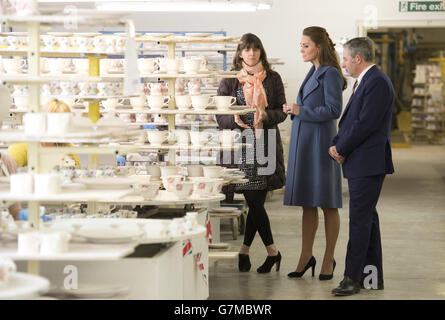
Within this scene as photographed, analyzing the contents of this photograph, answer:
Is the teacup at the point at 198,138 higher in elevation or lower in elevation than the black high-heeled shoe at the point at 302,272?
higher

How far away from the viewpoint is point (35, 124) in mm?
3795

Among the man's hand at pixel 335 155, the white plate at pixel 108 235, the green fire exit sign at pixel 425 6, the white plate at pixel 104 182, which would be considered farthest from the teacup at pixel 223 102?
the green fire exit sign at pixel 425 6

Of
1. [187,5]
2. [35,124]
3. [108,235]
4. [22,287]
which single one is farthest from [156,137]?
[22,287]

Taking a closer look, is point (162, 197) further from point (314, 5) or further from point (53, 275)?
point (314, 5)

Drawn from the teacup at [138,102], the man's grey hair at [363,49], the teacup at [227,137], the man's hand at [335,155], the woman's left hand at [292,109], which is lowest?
the man's hand at [335,155]

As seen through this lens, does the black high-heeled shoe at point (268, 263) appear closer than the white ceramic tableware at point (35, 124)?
No

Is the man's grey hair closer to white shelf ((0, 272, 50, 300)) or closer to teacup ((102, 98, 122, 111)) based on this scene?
teacup ((102, 98, 122, 111))

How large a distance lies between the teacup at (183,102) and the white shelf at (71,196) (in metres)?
2.30

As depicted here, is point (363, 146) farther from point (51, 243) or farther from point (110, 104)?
point (51, 243)

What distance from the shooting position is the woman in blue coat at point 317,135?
6152mm

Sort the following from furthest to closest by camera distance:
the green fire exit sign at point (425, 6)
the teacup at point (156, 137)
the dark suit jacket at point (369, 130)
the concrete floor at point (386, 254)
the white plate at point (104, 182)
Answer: the green fire exit sign at point (425, 6)
the teacup at point (156, 137)
the concrete floor at point (386, 254)
the dark suit jacket at point (369, 130)
the white plate at point (104, 182)

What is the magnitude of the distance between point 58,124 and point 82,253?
58cm

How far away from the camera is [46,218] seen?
458 centimetres

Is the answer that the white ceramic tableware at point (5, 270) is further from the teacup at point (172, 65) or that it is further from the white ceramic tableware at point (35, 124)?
the teacup at point (172, 65)
